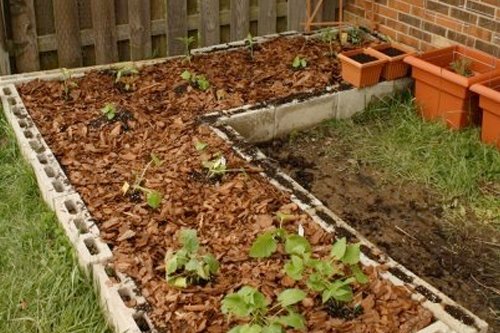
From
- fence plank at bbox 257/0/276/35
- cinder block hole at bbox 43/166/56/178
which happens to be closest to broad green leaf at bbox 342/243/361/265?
cinder block hole at bbox 43/166/56/178

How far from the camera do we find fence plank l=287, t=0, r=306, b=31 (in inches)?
228

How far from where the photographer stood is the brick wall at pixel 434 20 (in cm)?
470

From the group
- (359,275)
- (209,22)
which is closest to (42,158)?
(359,275)

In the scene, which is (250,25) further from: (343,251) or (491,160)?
(343,251)

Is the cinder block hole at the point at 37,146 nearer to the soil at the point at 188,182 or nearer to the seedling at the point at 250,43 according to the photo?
the soil at the point at 188,182

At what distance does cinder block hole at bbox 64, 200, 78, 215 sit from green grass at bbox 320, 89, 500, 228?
196 centimetres

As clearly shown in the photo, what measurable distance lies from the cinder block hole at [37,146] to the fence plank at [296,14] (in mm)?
2695

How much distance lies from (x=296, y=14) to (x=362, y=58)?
43.2 inches

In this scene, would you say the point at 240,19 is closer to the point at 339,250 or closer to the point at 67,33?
the point at 67,33

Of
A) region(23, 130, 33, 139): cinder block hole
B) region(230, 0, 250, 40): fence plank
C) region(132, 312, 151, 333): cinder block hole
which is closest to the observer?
region(132, 312, 151, 333): cinder block hole

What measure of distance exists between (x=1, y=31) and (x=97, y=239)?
2313 millimetres

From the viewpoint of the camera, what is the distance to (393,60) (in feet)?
16.1

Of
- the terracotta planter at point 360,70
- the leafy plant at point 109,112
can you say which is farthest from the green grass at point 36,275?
the terracotta planter at point 360,70

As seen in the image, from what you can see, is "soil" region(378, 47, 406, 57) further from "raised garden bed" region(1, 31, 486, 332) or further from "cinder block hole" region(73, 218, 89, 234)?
"cinder block hole" region(73, 218, 89, 234)
